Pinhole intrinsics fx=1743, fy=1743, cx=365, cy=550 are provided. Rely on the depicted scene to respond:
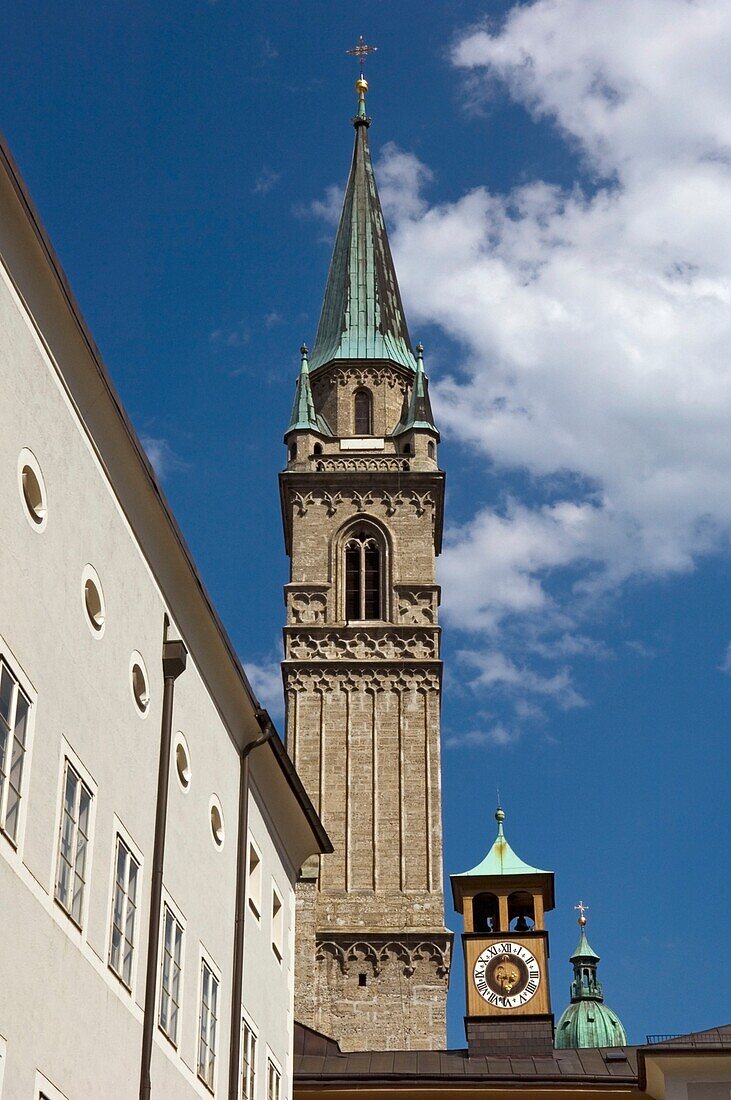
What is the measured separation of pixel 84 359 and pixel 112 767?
458cm

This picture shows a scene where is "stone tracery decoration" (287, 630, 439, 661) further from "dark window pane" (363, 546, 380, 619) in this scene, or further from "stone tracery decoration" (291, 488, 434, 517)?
"stone tracery decoration" (291, 488, 434, 517)

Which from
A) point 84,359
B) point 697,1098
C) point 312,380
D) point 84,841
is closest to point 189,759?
point 84,841

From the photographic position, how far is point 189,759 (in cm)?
2342

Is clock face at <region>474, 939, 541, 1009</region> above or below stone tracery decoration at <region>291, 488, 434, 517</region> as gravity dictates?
below

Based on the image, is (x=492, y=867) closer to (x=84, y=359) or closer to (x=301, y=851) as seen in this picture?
(x=301, y=851)

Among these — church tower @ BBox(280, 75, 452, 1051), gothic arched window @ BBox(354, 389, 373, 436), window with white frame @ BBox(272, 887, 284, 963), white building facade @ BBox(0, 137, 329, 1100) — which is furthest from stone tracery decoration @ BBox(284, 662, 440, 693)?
white building facade @ BBox(0, 137, 329, 1100)

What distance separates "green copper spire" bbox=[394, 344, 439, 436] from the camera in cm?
7038

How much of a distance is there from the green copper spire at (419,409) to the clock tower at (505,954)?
76.5 ft

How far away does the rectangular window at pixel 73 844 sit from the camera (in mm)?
17688

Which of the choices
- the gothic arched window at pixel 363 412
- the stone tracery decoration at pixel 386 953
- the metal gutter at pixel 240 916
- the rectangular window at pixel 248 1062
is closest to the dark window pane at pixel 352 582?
the gothic arched window at pixel 363 412

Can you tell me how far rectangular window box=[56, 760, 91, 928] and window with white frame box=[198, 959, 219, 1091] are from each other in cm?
540

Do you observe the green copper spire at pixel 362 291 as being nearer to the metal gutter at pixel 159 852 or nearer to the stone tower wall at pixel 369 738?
the stone tower wall at pixel 369 738

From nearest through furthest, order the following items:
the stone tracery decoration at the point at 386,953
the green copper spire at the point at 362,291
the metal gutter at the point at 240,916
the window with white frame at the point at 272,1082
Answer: the metal gutter at the point at 240,916 → the window with white frame at the point at 272,1082 → the stone tracery decoration at the point at 386,953 → the green copper spire at the point at 362,291

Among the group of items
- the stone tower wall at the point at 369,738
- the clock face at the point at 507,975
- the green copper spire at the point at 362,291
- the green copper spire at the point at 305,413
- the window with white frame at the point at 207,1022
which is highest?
the green copper spire at the point at 362,291
